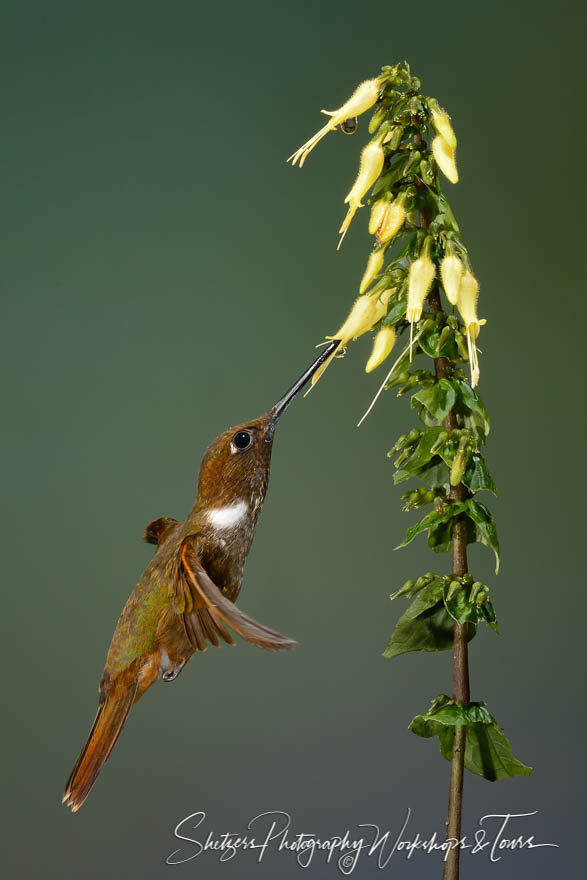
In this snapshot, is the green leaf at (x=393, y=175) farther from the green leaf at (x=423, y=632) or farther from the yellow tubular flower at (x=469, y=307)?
the green leaf at (x=423, y=632)

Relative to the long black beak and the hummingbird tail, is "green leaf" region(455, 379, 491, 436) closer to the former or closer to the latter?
the long black beak

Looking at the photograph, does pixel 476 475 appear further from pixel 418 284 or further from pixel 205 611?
pixel 205 611

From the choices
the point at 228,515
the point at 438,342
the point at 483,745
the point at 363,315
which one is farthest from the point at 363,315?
the point at 483,745

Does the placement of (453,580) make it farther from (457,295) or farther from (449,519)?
(457,295)

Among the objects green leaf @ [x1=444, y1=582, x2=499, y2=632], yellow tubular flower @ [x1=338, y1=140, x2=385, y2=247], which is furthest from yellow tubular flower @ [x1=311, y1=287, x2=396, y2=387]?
green leaf @ [x1=444, y1=582, x2=499, y2=632]

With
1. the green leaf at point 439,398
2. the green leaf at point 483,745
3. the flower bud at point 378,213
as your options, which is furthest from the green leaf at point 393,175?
the green leaf at point 483,745

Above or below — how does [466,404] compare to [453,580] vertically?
above

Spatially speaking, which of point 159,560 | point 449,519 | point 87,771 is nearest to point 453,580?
point 449,519
